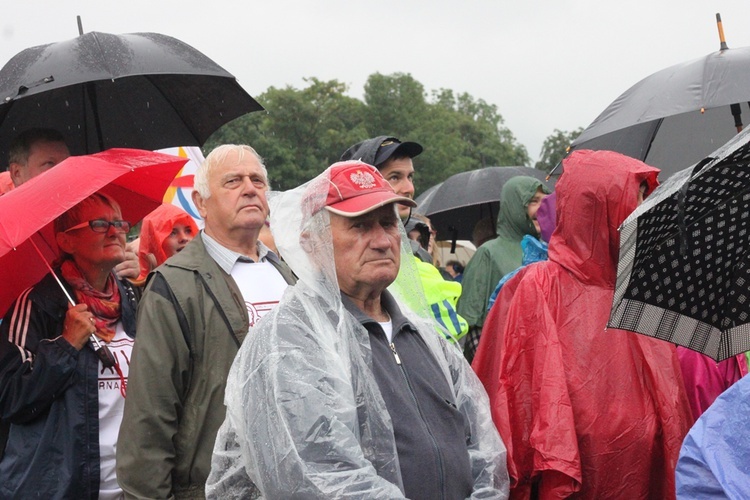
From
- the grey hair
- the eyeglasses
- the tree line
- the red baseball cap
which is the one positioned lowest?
the tree line

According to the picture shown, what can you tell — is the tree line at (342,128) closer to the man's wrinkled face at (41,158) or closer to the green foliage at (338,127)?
the green foliage at (338,127)

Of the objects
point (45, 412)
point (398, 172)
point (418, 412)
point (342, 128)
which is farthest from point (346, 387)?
point (342, 128)

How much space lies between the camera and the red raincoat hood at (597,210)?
13.9 ft

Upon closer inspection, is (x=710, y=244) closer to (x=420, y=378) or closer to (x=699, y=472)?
(x=699, y=472)

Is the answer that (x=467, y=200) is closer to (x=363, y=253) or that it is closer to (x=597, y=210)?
(x=597, y=210)

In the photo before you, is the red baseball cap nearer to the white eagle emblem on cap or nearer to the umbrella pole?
the white eagle emblem on cap

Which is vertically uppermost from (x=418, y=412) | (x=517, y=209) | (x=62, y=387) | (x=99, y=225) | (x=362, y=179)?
(x=362, y=179)

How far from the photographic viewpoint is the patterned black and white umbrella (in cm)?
352

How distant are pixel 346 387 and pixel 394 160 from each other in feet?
8.46

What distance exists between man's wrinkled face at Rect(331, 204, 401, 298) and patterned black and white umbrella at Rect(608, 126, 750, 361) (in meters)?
0.77

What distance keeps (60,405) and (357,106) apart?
170 feet

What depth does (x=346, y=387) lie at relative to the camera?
123 inches

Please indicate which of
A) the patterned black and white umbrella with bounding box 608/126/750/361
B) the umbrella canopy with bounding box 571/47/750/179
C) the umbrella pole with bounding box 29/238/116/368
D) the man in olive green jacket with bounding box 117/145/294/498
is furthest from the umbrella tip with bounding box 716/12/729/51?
the umbrella pole with bounding box 29/238/116/368

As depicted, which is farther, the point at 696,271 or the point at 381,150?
the point at 381,150
